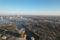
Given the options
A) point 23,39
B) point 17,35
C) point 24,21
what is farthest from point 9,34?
point 24,21

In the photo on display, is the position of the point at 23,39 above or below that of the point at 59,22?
below

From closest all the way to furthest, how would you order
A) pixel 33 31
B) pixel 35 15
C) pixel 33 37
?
1. pixel 33 37
2. pixel 33 31
3. pixel 35 15

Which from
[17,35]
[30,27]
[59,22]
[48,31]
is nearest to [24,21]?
[30,27]

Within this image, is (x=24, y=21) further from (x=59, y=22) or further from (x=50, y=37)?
(x=59, y=22)

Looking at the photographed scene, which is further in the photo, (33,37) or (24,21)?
(24,21)

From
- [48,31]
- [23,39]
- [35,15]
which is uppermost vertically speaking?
[35,15]

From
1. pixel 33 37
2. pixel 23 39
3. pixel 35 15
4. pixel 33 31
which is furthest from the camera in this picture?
pixel 35 15

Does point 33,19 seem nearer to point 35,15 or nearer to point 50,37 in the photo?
point 35,15

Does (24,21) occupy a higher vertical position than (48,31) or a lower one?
higher

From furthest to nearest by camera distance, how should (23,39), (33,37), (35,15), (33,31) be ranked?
(35,15)
(33,31)
(33,37)
(23,39)
